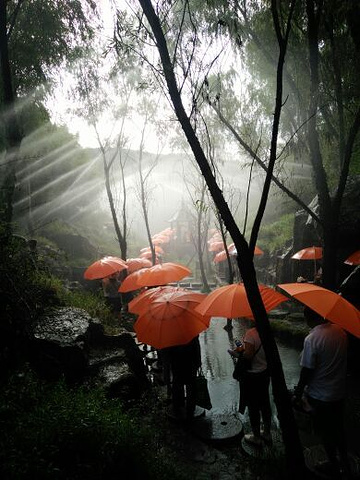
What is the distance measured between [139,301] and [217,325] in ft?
22.2

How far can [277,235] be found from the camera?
67.4 feet

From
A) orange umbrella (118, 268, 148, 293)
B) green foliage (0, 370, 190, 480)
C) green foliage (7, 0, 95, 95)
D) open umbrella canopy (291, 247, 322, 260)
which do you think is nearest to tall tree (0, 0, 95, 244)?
green foliage (7, 0, 95, 95)

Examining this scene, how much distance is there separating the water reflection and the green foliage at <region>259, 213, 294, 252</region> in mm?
7699

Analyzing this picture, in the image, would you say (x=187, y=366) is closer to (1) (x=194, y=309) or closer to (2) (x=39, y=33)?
(1) (x=194, y=309)

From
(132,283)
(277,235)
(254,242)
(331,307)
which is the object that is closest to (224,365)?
(132,283)

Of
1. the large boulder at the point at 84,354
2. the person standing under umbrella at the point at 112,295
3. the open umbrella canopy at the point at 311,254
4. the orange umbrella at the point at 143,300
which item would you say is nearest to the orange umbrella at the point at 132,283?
the large boulder at the point at 84,354

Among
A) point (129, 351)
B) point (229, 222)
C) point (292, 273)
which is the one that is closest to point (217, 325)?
point (292, 273)

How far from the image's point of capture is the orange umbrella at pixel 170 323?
4730mm

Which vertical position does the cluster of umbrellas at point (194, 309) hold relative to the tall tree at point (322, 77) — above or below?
below

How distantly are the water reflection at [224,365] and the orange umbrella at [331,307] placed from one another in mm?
3245

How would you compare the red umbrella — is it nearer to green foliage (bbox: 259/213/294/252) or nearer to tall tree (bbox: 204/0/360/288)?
tall tree (bbox: 204/0/360/288)

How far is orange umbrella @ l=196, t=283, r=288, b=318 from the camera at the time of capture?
442 centimetres

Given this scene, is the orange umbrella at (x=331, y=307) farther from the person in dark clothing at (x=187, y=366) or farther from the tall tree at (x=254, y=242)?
the person in dark clothing at (x=187, y=366)

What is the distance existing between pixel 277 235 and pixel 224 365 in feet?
44.5
